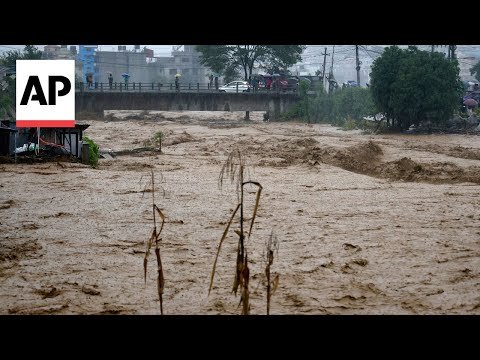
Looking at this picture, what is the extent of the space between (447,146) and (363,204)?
986cm

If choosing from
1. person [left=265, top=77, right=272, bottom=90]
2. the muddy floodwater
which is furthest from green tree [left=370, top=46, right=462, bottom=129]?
person [left=265, top=77, right=272, bottom=90]

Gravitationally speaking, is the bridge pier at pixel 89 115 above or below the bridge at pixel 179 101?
below

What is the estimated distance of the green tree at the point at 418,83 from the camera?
24.9 meters

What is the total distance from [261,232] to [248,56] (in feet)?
109

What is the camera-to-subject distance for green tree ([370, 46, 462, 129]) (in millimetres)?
24891

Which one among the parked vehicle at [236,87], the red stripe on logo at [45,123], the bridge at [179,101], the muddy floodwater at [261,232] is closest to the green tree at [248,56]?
the parked vehicle at [236,87]

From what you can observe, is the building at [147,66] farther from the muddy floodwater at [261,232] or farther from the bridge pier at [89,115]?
the muddy floodwater at [261,232]

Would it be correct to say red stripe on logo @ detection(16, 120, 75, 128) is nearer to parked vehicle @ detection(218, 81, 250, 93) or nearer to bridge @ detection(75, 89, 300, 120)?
bridge @ detection(75, 89, 300, 120)

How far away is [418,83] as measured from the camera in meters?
25.0

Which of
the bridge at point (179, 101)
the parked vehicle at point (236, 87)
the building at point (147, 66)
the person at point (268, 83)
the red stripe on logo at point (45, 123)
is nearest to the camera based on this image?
the red stripe on logo at point (45, 123)

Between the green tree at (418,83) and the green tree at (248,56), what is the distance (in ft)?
49.7

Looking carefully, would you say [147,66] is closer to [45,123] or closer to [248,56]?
[248,56]

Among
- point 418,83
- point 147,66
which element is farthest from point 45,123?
point 147,66
